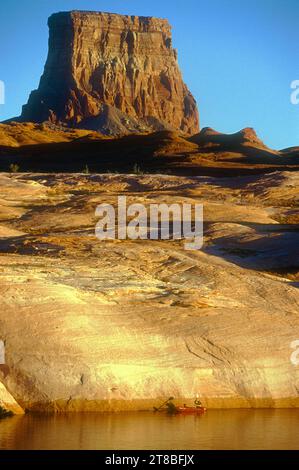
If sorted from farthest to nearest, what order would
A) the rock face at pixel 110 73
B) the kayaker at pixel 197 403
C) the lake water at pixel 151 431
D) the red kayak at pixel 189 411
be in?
the rock face at pixel 110 73 → the kayaker at pixel 197 403 → the red kayak at pixel 189 411 → the lake water at pixel 151 431

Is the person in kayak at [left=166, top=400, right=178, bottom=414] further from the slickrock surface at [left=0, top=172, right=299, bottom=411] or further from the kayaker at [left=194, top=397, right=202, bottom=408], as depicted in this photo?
the kayaker at [left=194, top=397, right=202, bottom=408]

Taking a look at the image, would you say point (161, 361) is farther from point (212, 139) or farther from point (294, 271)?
point (212, 139)

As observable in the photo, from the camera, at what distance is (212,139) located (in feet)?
361

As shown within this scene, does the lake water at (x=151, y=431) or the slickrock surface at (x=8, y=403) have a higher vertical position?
the slickrock surface at (x=8, y=403)

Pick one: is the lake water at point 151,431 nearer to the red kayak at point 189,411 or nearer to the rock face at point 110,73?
the red kayak at point 189,411

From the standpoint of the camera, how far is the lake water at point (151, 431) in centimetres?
1490

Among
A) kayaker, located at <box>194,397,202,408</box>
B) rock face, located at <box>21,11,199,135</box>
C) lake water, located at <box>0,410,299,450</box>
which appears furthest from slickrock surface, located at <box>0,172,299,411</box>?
rock face, located at <box>21,11,199,135</box>

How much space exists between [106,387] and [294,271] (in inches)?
362

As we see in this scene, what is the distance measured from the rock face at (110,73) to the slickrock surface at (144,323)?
437 ft

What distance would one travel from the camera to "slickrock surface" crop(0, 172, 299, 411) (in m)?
17.5

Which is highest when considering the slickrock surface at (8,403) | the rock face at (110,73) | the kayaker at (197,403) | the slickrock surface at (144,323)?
the rock face at (110,73)

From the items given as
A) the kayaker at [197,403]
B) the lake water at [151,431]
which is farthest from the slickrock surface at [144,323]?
the lake water at [151,431]

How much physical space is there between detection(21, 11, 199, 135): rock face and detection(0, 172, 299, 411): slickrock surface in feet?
437

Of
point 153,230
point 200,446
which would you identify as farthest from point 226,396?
point 153,230
